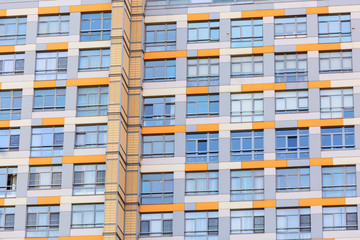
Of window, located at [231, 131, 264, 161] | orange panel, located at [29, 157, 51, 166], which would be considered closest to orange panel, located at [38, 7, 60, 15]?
orange panel, located at [29, 157, 51, 166]

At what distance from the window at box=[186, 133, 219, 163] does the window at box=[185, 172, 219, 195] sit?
0.98 metres

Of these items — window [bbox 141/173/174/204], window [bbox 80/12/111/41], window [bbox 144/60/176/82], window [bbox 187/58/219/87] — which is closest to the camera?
window [bbox 141/173/174/204]

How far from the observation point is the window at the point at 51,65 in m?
71.5

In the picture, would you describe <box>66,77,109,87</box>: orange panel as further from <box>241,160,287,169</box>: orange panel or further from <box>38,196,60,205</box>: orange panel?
<box>241,160,287,169</box>: orange panel

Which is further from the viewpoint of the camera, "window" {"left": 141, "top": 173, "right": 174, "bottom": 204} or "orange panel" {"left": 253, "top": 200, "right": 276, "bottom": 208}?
"window" {"left": 141, "top": 173, "right": 174, "bottom": 204}

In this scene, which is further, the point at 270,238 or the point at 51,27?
the point at 51,27

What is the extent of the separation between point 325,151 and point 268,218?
595 centimetres

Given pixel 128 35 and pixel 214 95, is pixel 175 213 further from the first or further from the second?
pixel 128 35

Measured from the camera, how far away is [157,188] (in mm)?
69750

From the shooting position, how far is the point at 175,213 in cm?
6875

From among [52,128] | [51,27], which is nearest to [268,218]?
[52,128]

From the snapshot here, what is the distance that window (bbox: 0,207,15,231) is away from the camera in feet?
224

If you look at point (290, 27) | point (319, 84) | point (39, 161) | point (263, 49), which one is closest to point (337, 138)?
point (319, 84)

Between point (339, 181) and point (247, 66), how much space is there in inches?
406
